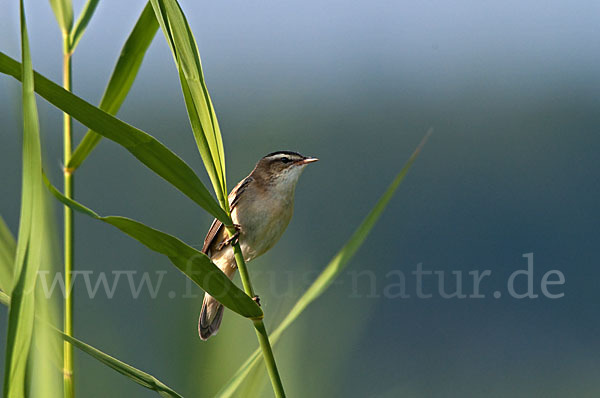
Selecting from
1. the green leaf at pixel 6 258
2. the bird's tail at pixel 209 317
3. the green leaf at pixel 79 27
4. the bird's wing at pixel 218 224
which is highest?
the green leaf at pixel 79 27

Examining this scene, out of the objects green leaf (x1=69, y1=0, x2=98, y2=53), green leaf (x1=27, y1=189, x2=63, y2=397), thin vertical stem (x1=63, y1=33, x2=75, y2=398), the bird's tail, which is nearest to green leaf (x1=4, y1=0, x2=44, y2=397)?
green leaf (x1=27, y1=189, x2=63, y2=397)

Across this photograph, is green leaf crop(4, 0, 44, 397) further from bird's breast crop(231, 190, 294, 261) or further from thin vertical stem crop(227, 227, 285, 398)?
bird's breast crop(231, 190, 294, 261)

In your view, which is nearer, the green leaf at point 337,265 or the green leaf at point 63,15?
the green leaf at point 337,265

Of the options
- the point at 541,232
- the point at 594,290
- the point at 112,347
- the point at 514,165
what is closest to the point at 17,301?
the point at 112,347

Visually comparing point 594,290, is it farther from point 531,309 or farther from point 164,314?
point 164,314

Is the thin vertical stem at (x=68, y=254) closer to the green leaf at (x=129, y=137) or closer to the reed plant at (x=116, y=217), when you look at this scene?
the reed plant at (x=116, y=217)

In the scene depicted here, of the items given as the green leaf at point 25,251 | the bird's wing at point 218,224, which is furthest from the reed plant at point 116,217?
the bird's wing at point 218,224

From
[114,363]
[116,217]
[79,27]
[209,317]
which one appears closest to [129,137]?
[116,217]
